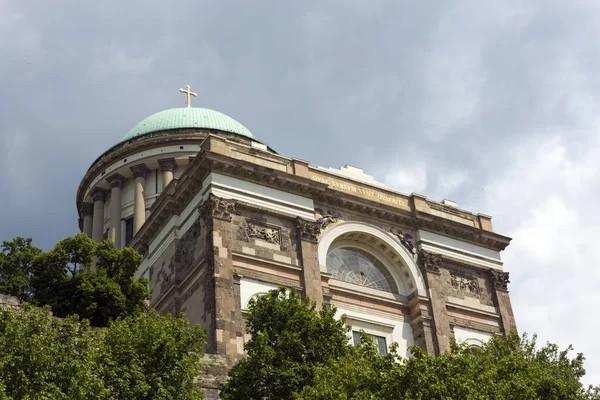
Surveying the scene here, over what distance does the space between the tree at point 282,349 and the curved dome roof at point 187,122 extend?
3302cm

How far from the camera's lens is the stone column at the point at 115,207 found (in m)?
61.6

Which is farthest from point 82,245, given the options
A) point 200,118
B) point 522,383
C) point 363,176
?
point 200,118

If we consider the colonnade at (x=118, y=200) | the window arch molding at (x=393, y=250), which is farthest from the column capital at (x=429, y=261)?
the colonnade at (x=118, y=200)

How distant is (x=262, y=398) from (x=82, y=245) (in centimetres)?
1399

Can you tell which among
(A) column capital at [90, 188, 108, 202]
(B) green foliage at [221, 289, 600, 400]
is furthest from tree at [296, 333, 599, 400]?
(A) column capital at [90, 188, 108, 202]

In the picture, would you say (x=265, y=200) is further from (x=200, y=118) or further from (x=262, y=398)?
(x=200, y=118)

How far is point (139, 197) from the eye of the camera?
61.2m

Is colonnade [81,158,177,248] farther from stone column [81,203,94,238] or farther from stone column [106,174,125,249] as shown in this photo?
stone column [81,203,94,238]

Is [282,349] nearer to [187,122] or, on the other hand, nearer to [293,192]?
[293,192]

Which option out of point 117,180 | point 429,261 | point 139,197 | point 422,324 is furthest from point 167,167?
point 422,324

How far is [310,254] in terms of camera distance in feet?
143

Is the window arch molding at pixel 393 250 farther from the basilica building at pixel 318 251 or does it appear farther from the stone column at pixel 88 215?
the stone column at pixel 88 215

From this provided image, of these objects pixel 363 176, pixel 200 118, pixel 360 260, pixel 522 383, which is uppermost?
pixel 200 118

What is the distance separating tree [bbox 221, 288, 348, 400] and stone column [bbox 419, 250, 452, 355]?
14.0m
